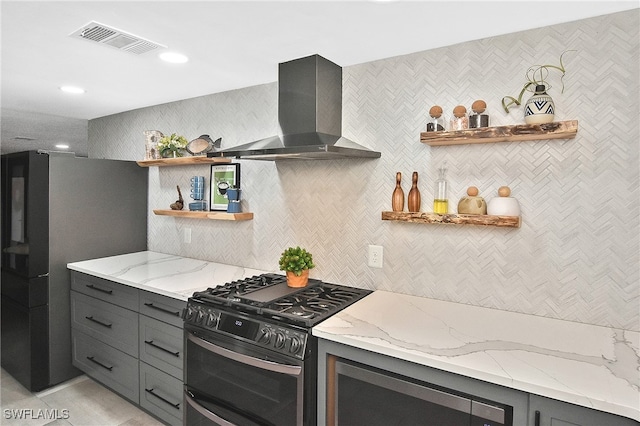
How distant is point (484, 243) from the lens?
198 cm

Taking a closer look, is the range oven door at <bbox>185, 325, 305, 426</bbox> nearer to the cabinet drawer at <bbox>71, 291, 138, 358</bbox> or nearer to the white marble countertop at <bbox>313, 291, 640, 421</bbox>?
the white marble countertop at <bbox>313, 291, 640, 421</bbox>

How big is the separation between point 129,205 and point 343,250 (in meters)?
2.24

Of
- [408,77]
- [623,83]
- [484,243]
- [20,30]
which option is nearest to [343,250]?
[484,243]

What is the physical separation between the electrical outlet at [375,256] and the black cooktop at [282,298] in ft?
0.55

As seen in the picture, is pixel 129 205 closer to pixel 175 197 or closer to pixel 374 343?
pixel 175 197

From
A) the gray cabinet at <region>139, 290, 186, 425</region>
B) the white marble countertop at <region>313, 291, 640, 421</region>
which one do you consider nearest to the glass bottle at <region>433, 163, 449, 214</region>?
the white marble countertop at <region>313, 291, 640, 421</region>

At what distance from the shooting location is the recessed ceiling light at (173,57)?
2.24 m

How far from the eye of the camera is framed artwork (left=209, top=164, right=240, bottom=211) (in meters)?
2.97

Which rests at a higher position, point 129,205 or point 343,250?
point 129,205

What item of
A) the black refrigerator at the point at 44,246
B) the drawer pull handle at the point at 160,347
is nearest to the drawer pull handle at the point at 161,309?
the drawer pull handle at the point at 160,347

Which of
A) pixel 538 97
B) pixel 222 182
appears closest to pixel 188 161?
pixel 222 182

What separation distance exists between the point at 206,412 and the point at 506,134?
2.10 m

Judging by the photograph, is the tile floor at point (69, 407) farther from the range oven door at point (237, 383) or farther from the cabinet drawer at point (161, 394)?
the range oven door at point (237, 383)

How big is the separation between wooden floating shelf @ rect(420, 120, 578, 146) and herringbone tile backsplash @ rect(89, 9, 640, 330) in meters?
0.07
